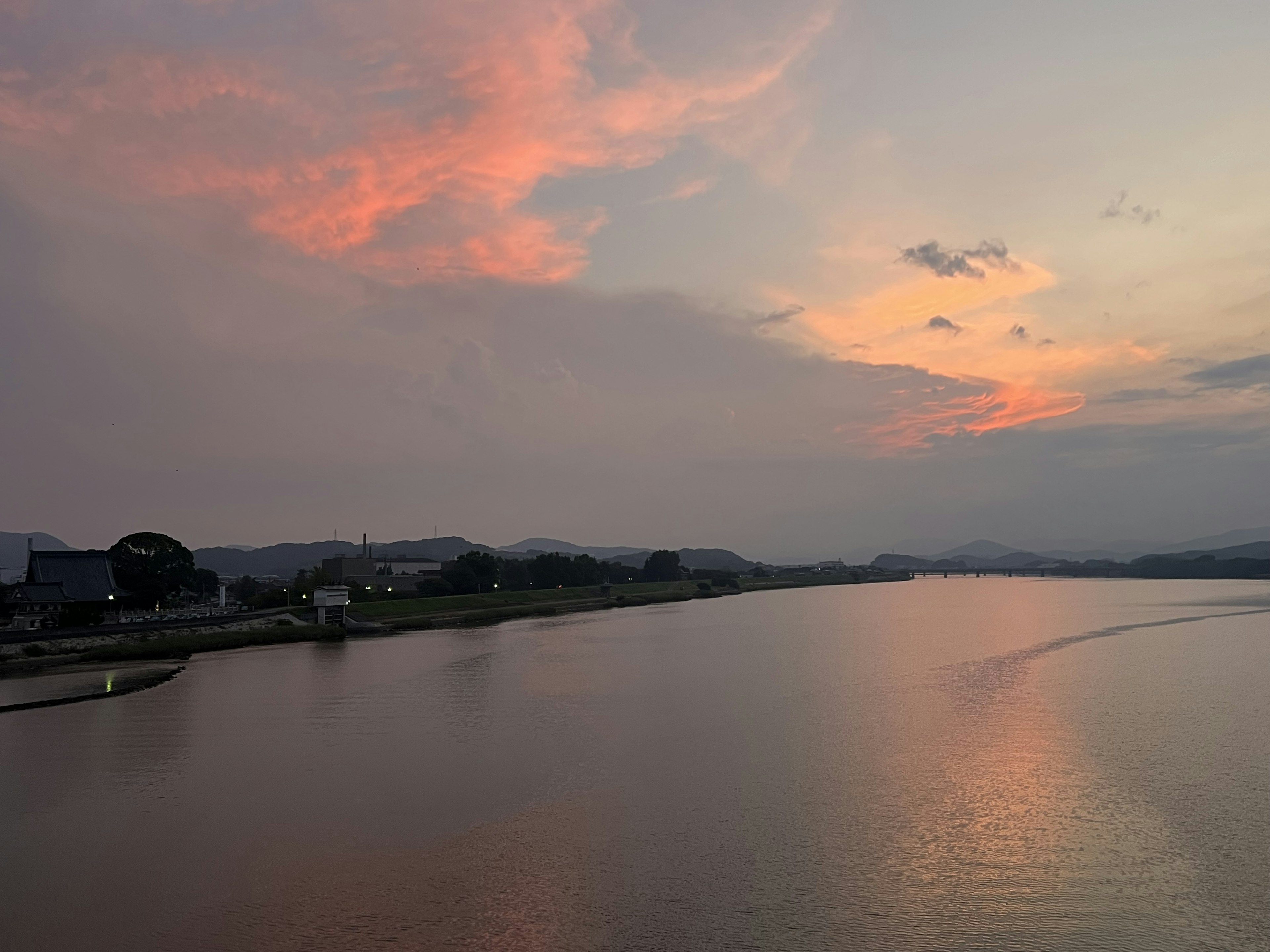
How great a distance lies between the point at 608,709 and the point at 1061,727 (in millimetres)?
10357

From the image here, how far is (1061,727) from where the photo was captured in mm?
19297

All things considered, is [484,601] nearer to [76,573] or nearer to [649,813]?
[76,573]

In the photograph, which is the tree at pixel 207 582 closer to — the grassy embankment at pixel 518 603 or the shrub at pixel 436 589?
the shrub at pixel 436 589

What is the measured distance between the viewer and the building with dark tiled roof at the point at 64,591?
38.3m

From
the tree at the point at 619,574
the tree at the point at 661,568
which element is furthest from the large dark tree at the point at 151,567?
the tree at the point at 661,568

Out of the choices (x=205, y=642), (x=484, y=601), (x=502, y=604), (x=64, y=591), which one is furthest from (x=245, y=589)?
(x=205, y=642)

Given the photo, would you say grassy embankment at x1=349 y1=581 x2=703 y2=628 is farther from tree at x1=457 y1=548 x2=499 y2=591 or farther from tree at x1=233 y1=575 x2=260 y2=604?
tree at x1=233 y1=575 x2=260 y2=604

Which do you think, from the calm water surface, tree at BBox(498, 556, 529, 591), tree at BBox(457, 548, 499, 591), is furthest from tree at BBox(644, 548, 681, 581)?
the calm water surface

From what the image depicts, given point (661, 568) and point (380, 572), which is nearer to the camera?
point (380, 572)

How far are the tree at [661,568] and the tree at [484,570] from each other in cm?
3451

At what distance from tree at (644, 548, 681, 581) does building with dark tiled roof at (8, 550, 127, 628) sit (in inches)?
2660

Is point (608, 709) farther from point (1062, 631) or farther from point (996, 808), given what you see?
point (1062, 631)

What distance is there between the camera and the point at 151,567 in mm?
57250

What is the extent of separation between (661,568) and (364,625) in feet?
207
